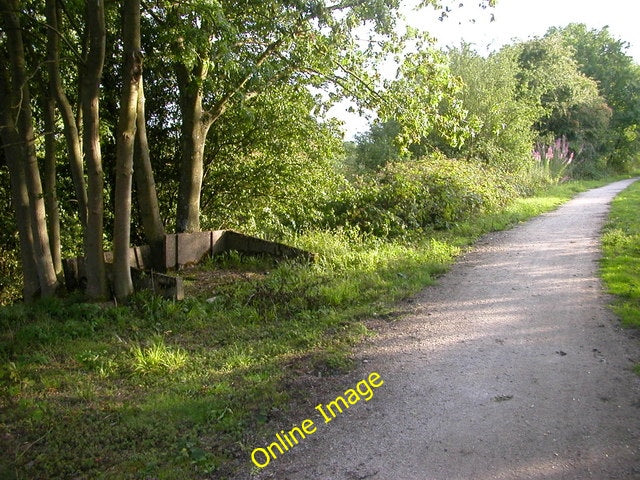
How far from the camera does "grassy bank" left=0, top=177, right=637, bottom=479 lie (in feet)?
11.7

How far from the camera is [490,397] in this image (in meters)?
3.99

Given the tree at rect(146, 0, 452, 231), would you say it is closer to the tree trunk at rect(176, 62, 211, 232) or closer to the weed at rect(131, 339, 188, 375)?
the tree trunk at rect(176, 62, 211, 232)

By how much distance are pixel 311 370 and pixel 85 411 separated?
6.48 feet

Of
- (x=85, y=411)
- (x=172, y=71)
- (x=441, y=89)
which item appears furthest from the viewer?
(x=172, y=71)

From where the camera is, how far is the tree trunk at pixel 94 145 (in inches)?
257

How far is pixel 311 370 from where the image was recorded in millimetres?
4688

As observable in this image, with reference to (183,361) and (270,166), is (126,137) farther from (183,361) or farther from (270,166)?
(270,166)

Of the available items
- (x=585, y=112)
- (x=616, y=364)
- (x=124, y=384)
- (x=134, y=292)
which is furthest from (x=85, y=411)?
(x=585, y=112)

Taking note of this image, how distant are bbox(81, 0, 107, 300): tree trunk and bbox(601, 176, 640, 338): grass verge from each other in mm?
6769

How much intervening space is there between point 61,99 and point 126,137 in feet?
4.51

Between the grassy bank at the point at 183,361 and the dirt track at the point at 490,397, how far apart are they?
49 centimetres

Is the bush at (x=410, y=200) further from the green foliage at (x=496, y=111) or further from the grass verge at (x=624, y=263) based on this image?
the green foliage at (x=496, y=111)

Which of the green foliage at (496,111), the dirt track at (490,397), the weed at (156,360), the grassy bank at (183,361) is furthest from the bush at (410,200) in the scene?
the weed at (156,360)

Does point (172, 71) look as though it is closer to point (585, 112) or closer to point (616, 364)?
point (616, 364)
